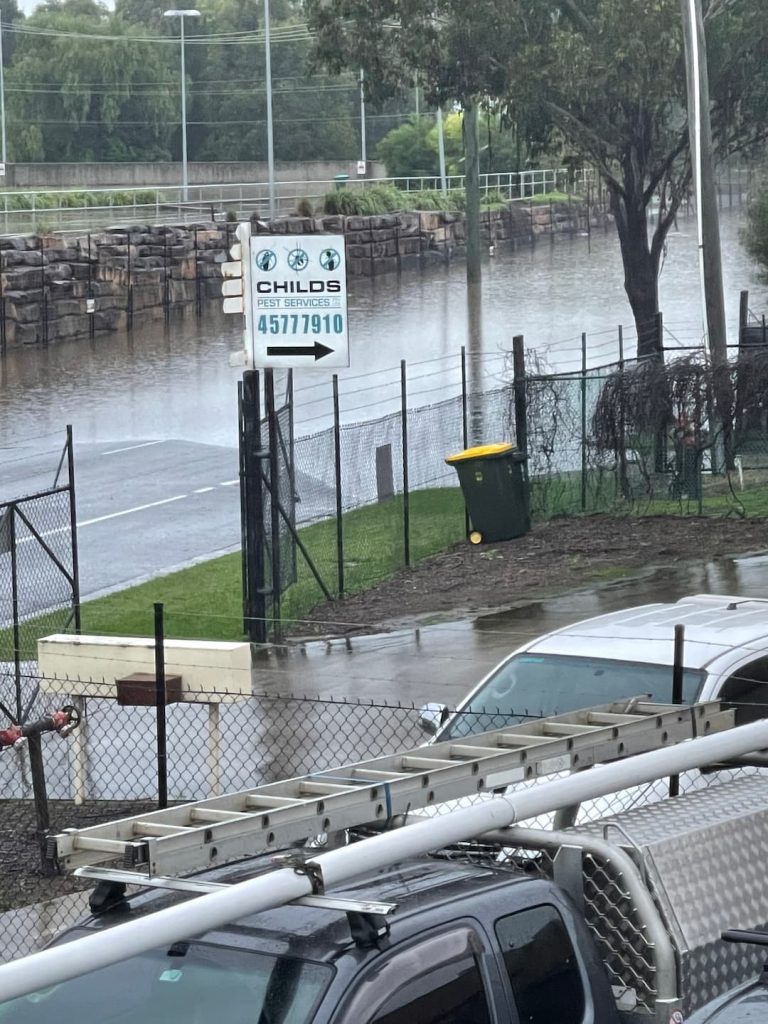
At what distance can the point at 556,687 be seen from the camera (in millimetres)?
8133

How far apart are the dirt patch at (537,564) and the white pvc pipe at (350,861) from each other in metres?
9.57

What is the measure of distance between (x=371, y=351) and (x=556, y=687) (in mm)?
Answer: 36478

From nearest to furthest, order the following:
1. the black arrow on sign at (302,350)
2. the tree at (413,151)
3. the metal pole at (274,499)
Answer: the metal pole at (274,499)
the black arrow on sign at (302,350)
the tree at (413,151)

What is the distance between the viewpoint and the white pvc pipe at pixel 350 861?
9.90ft

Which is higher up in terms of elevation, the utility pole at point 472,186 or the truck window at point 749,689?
the utility pole at point 472,186

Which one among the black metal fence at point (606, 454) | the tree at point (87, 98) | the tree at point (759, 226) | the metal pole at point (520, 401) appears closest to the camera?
the black metal fence at point (606, 454)

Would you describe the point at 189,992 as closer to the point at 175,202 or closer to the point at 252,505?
the point at 252,505

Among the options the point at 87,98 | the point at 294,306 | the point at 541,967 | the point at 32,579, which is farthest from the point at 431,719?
the point at 87,98

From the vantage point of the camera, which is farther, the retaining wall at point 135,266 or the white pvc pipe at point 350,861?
the retaining wall at point 135,266

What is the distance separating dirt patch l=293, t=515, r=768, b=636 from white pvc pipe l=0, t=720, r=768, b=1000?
957cm

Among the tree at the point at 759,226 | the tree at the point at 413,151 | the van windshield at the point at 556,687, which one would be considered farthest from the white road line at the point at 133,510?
the tree at the point at 413,151

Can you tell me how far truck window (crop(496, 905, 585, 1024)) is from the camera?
13.4ft

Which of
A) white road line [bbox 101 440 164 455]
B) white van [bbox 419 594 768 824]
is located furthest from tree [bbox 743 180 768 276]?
white van [bbox 419 594 768 824]

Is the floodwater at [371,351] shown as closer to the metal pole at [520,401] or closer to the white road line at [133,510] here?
the white road line at [133,510]
